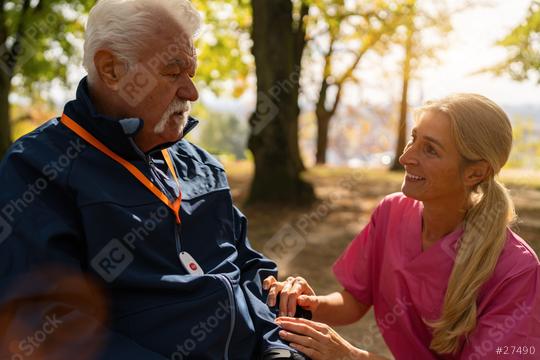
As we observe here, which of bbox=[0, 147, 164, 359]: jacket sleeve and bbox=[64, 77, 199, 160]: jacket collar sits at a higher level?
bbox=[64, 77, 199, 160]: jacket collar

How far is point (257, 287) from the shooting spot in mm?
2211

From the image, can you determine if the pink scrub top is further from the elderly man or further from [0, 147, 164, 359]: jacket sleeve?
[0, 147, 164, 359]: jacket sleeve

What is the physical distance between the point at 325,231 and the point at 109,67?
548cm

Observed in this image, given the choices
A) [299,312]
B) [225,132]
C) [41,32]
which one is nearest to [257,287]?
[299,312]

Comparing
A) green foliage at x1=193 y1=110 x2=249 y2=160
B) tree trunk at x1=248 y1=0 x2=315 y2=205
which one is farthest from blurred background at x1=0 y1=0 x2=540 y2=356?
green foliage at x1=193 y1=110 x2=249 y2=160

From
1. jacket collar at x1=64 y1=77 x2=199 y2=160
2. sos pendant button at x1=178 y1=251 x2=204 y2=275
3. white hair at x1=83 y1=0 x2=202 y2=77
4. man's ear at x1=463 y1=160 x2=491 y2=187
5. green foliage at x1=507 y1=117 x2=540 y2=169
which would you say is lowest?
green foliage at x1=507 y1=117 x2=540 y2=169

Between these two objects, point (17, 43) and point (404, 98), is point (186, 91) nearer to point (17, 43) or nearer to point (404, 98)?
point (17, 43)

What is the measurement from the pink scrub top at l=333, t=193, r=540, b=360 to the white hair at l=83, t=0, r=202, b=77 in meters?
1.34

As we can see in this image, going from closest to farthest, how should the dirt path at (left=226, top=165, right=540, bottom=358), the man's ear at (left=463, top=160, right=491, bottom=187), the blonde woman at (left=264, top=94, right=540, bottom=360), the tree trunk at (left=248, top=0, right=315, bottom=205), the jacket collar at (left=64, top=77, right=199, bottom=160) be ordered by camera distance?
the jacket collar at (left=64, top=77, right=199, bottom=160) < the blonde woman at (left=264, top=94, right=540, bottom=360) < the man's ear at (left=463, top=160, right=491, bottom=187) < the dirt path at (left=226, top=165, right=540, bottom=358) < the tree trunk at (left=248, top=0, right=315, bottom=205)

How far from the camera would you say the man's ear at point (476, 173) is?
6.98 ft

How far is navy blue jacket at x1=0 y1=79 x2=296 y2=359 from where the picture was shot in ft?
4.96

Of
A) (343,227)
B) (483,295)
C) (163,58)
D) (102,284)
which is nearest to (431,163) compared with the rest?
(483,295)

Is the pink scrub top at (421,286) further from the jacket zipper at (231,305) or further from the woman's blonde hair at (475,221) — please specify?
the jacket zipper at (231,305)

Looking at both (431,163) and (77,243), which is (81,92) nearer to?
(77,243)
